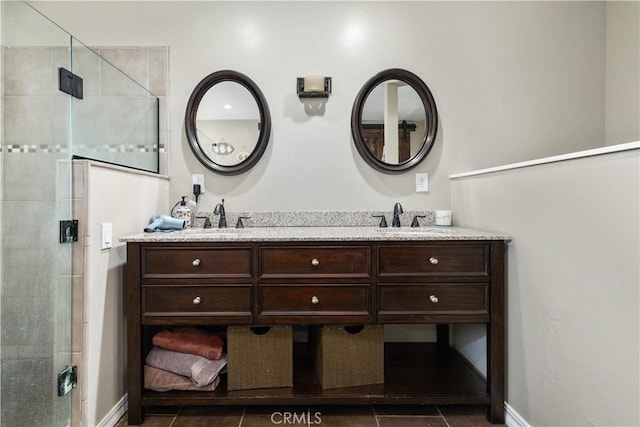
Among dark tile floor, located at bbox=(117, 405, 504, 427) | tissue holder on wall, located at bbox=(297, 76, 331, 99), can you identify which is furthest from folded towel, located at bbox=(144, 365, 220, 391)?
tissue holder on wall, located at bbox=(297, 76, 331, 99)

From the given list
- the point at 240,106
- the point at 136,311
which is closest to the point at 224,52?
the point at 240,106

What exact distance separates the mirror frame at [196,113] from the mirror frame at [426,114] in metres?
0.59

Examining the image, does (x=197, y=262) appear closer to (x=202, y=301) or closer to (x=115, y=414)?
(x=202, y=301)

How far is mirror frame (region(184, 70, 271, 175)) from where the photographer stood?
207 cm

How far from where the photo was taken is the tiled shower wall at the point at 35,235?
132 cm

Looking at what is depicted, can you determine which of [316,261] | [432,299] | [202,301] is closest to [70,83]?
[202,301]

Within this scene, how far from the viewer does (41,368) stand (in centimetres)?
135

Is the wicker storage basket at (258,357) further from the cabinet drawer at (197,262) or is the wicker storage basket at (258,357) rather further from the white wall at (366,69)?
the white wall at (366,69)

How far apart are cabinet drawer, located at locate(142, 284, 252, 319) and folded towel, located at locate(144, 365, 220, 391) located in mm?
333

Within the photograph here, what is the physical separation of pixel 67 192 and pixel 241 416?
4.38 ft

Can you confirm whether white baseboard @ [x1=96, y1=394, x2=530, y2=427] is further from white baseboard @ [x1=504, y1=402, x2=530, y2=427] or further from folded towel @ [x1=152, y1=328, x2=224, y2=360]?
folded towel @ [x1=152, y1=328, x2=224, y2=360]

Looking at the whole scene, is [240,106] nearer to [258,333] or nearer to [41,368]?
[258,333]

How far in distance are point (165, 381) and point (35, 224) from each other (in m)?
0.94

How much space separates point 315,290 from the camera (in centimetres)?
152
